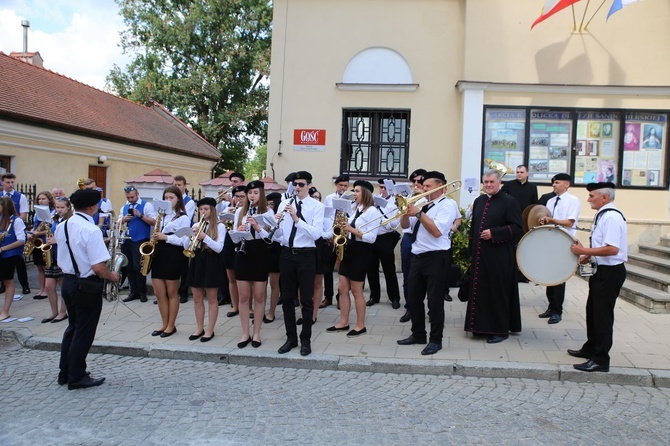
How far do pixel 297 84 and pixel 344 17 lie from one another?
178 centimetres

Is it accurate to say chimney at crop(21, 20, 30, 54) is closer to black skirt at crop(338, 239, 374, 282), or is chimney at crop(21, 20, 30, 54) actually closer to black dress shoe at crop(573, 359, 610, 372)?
black skirt at crop(338, 239, 374, 282)

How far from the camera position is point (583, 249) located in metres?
5.46

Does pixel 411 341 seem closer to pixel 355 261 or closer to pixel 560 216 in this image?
pixel 355 261

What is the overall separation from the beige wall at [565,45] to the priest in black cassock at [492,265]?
575 cm

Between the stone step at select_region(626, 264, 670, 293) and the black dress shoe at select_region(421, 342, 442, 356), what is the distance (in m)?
4.81

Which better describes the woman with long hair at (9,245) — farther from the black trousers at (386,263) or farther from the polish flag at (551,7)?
the polish flag at (551,7)

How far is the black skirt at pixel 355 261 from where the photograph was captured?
6.64 m

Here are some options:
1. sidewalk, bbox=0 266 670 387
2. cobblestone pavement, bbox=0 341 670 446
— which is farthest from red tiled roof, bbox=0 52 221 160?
cobblestone pavement, bbox=0 341 670 446

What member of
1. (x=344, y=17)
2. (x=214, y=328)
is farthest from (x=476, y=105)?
(x=214, y=328)

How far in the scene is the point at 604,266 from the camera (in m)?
5.43

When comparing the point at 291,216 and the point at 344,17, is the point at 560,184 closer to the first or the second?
the point at 291,216

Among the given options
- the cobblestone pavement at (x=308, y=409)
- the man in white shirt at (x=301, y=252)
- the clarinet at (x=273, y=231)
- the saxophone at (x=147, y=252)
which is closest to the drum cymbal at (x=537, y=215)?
the cobblestone pavement at (x=308, y=409)

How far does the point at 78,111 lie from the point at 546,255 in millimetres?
20150

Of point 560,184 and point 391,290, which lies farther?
point 391,290
